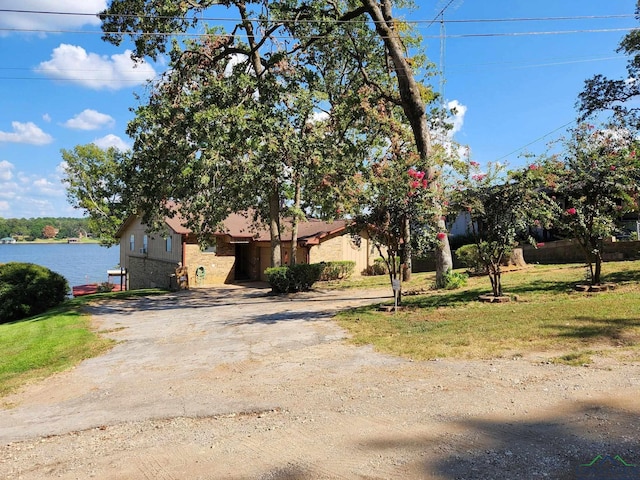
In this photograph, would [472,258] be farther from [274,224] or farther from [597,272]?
[274,224]

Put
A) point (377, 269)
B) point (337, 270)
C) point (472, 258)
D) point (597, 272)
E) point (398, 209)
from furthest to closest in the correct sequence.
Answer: point (377, 269) → point (337, 270) → point (472, 258) → point (597, 272) → point (398, 209)

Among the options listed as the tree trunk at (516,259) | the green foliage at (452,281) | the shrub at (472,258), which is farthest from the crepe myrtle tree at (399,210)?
the tree trunk at (516,259)

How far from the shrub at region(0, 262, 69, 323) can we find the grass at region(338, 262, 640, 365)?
13.0m

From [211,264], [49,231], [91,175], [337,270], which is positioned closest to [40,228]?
[49,231]

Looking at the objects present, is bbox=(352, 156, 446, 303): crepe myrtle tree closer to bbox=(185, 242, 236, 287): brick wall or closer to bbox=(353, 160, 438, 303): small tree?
bbox=(353, 160, 438, 303): small tree

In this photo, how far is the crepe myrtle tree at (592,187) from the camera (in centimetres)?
1020

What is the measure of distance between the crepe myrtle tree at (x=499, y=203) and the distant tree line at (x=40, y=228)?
348 feet

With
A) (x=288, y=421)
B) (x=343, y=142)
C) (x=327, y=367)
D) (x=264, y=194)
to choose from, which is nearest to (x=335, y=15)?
(x=343, y=142)

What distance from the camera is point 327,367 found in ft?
21.6

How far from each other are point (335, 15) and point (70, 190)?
111 ft

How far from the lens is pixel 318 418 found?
448 centimetres

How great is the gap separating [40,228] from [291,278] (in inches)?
4577

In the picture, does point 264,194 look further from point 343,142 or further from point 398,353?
point 398,353

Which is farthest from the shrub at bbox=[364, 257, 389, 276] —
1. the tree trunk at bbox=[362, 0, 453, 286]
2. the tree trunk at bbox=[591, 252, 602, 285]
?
the tree trunk at bbox=[591, 252, 602, 285]
